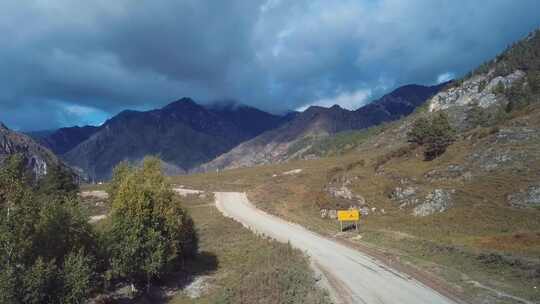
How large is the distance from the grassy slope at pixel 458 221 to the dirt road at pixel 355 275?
207cm

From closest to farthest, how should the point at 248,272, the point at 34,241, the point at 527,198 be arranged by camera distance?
the point at 34,241 < the point at 248,272 < the point at 527,198

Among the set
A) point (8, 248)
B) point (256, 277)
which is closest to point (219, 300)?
point (256, 277)

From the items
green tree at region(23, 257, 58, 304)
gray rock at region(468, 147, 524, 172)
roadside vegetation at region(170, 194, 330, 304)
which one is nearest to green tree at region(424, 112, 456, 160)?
gray rock at region(468, 147, 524, 172)

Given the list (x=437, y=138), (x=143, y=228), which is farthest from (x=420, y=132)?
(x=143, y=228)

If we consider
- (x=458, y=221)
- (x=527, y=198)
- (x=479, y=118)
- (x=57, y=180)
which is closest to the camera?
(x=458, y=221)

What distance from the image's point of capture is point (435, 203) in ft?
155

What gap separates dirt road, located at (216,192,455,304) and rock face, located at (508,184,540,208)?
22.7m

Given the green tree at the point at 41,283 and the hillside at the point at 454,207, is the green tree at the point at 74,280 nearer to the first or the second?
the green tree at the point at 41,283

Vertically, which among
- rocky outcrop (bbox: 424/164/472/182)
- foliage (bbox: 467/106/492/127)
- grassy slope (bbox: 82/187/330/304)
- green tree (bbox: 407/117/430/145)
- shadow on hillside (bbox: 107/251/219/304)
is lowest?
shadow on hillside (bbox: 107/251/219/304)

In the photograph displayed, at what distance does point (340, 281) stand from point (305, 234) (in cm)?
1620

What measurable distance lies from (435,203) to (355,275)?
95.4 ft

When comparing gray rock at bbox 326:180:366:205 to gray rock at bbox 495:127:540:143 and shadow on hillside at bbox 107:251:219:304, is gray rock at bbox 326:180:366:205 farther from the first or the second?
shadow on hillside at bbox 107:251:219:304

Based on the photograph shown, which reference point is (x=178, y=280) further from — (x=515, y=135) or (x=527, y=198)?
(x=515, y=135)

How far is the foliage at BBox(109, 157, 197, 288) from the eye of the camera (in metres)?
23.0
